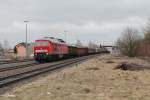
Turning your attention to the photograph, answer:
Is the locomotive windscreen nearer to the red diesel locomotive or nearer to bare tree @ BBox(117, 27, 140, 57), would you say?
the red diesel locomotive

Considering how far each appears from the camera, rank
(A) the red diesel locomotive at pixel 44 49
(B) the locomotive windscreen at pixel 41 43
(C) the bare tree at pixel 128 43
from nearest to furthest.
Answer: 1. (A) the red diesel locomotive at pixel 44 49
2. (B) the locomotive windscreen at pixel 41 43
3. (C) the bare tree at pixel 128 43

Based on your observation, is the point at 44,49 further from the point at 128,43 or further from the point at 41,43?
the point at 128,43

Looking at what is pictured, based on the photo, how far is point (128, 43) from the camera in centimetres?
7681

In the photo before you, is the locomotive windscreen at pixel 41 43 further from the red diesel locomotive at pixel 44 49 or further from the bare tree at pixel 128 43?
the bare tree at pixel 128 43

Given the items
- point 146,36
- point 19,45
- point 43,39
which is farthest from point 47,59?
point 19,45

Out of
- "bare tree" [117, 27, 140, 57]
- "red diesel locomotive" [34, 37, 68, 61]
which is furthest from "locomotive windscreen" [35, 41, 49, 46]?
"bare tree" [117, 27, 140, 57]

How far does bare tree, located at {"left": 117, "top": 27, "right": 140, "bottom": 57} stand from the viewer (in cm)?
7622

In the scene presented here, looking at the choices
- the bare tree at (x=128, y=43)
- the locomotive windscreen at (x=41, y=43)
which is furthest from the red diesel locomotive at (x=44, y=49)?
the bare tree at (x=128, y=43)

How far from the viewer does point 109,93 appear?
42.5ft

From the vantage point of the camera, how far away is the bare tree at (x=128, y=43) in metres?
76.2

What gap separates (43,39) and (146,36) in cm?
2815

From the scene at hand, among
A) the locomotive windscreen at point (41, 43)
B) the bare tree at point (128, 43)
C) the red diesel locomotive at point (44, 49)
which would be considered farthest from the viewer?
the bare tree at point (128, 43)

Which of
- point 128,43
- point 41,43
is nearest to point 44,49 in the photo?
point 41,43

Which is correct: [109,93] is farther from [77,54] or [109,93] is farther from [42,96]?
[77,54]
